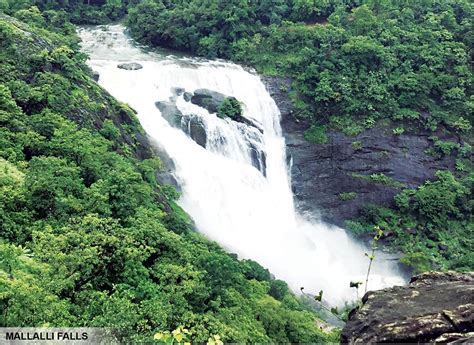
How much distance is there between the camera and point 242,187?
22.0m

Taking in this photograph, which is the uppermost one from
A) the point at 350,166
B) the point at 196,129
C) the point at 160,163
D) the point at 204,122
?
the point at 160,163

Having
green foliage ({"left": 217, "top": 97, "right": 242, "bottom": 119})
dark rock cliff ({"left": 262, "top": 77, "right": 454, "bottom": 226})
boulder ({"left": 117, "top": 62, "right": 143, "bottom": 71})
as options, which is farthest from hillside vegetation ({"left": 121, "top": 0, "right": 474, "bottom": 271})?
boulder ({"left": 117, "top": 62, "right": 143, "bottom": 71})

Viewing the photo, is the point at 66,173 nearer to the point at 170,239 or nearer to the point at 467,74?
the point at 170,239

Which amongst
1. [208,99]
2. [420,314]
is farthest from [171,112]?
[420,314]

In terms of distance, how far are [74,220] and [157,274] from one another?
2.18m

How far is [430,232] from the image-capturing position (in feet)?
78.2

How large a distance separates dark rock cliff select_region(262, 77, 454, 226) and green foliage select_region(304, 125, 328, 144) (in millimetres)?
230

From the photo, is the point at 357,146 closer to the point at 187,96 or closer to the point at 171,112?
the point at 187,96

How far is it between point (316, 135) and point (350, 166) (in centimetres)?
250

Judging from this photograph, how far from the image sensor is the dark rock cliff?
2447 cm

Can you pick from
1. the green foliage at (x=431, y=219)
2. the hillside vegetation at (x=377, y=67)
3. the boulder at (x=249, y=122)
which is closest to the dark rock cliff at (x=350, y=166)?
Result: the hillside vegetation at (x=377, y=67)

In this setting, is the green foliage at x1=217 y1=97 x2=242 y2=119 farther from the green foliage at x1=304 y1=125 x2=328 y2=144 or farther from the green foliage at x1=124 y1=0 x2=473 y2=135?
the green foliage at x1=304 y1=125 x2=328 y2=144

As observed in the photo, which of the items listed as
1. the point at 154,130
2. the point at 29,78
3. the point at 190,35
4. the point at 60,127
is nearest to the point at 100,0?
the point at 190,35

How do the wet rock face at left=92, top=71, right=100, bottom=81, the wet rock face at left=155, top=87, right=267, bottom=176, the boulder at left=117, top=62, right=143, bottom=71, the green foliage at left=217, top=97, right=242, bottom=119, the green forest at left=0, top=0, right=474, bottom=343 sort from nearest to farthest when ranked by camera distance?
the green forest at left=0, top=0, right=474, bottom=343
the wet rock face at left=155, top=87, right=267, bottom=176
the wet rock face at left=92, top=71, right=100, bottom=81
the green foliage at left=217, top=97, right=242, bottom=119
the boulder at left=117, top=62, right=143, bottom=71
